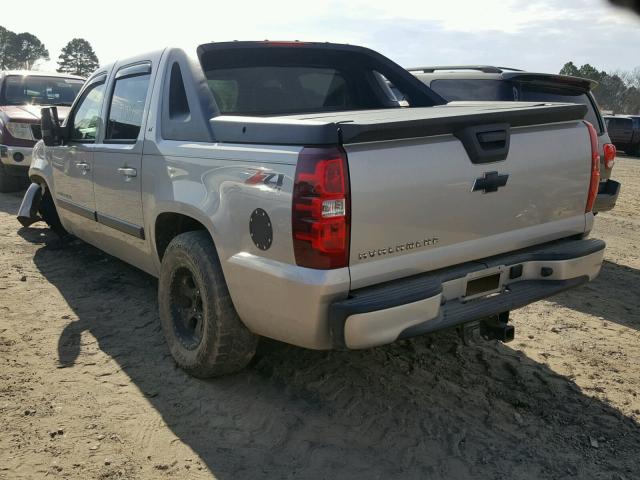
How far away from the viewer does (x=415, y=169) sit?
102 inches

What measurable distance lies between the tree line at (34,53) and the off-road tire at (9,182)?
76.1 metres

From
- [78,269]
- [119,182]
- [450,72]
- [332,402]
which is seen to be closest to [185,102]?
[119,182]

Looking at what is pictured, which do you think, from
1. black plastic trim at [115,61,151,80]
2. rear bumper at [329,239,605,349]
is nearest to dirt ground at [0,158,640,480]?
rear bumper at [329,239,605,349]

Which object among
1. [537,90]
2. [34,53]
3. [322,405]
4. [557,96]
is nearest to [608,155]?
[557,96]

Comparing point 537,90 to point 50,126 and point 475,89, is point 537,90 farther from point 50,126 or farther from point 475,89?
point 50,126

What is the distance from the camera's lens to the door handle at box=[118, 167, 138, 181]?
3791 millimetres

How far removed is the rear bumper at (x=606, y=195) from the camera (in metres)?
5.71

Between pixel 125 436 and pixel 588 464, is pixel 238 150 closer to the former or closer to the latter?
pixel 125 436

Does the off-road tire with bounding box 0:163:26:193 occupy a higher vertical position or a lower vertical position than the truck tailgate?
lower

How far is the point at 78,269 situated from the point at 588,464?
4509mm

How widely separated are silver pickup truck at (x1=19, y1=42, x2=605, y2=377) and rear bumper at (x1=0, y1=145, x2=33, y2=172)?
5.16m

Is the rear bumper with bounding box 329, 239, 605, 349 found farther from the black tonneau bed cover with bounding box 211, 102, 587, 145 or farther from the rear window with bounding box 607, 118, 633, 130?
the rear window with bounding box 607, 118, 633, 130

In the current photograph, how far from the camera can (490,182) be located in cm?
281

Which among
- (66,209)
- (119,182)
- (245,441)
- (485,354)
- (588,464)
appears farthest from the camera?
(66,209)
